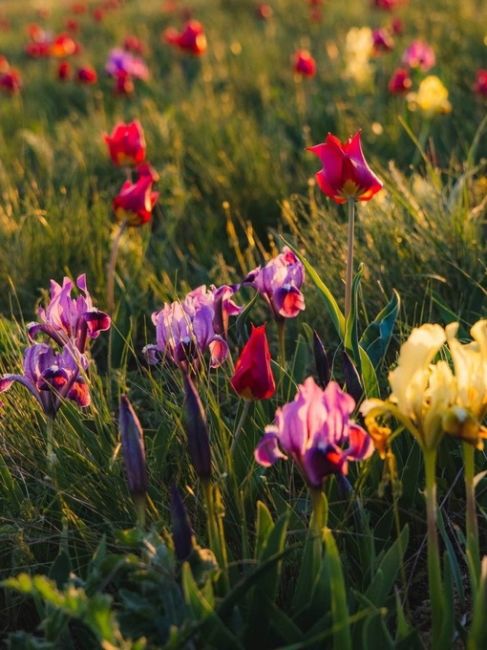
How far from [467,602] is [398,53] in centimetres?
458

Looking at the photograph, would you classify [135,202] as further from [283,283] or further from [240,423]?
[240,423]

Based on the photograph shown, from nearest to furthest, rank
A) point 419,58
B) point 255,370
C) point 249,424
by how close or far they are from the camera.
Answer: point 255,370 < point 249,424 < point 419,58

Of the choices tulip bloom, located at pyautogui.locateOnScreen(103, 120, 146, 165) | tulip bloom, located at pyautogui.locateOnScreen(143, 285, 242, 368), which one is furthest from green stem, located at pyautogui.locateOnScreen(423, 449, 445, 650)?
tulip bloom, located at pyautogui.locateOnScreen(103, 120, 146, 165)

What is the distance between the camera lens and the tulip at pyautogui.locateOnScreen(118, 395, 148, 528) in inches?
51.3

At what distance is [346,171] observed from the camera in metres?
1.81

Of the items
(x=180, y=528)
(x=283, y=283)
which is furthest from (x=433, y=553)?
(x=283, y=283)

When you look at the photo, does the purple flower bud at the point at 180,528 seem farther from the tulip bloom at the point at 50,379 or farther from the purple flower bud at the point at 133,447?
the tulip bloom at the point at 50,379

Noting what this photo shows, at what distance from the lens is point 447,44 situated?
17.9 ft

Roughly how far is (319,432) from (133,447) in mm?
283

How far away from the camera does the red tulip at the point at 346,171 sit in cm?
180

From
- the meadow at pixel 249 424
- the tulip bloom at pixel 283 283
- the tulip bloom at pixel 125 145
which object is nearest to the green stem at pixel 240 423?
the meadow at pixel 249 424

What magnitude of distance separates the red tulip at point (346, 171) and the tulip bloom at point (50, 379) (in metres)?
0.63

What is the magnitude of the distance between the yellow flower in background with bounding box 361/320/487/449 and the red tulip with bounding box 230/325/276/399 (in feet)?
0.88

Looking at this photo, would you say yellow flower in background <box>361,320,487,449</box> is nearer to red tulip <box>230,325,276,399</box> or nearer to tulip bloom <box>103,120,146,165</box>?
red tulip <box>230,325,276,399</box>
